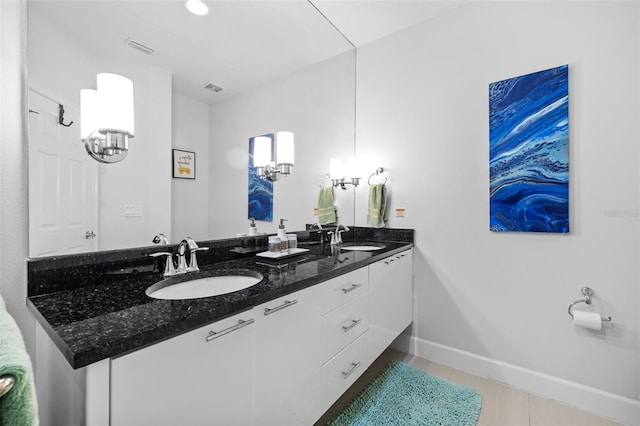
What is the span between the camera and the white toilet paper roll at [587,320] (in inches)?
60.4

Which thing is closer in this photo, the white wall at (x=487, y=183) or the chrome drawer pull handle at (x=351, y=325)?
the chrome drawer pull handle at (x=351, y=325)

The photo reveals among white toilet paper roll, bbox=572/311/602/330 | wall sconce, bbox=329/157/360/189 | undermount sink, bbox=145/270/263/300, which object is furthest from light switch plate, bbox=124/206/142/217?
white toilet paper roll, bbox=572/311/602/330

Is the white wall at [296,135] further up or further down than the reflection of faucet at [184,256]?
further up

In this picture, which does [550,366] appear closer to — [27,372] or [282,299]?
[282,299]

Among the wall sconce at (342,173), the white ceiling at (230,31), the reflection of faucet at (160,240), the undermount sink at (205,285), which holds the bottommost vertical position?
the undermount sink at (205,285)

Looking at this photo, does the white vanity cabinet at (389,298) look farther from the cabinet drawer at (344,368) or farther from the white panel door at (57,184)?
the white panel door at (57,184)

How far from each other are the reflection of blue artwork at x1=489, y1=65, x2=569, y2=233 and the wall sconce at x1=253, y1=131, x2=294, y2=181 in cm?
138

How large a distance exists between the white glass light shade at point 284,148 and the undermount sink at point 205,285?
2.85 ft

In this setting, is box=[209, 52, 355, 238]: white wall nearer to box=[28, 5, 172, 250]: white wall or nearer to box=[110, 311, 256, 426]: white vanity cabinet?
box=[28, 5, 172, 250]: white wall

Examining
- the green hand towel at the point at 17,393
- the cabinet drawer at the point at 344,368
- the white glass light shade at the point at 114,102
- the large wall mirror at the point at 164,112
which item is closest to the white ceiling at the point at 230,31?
the large wall mirror at the point at 164,112

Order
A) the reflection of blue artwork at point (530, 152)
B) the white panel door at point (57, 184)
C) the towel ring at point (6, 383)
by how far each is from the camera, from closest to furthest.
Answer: the towel ring at point (6, 383), the white panel door at point (57, 184), the reflection of blue artwork at point (530, 152)

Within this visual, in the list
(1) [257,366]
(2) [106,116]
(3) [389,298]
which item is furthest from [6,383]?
(3) [389,298]

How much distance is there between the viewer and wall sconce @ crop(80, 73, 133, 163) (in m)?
1.03

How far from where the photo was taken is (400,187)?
7.66 feet
